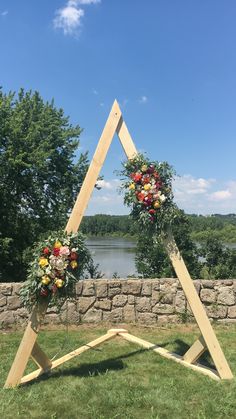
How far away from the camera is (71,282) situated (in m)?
4.45

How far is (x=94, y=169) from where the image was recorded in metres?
4.81

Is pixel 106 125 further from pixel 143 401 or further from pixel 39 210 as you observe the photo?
pixel 39 210

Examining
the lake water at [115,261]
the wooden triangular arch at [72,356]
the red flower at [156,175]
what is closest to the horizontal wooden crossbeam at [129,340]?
the wooden triangular arch at [72,356]

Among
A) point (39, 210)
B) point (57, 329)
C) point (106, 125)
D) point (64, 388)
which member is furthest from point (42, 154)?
point (64, 388)

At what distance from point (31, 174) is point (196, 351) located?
10.3 meters

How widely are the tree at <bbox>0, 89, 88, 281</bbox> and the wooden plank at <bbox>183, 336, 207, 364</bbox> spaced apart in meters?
8.42

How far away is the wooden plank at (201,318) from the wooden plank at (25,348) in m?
1.56

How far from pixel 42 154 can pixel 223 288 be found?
803cm

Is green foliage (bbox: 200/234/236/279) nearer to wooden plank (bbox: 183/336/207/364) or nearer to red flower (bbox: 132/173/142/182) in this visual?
wooden plank (bbox: 183/336/207/364)

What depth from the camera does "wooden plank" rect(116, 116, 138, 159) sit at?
4.98 m

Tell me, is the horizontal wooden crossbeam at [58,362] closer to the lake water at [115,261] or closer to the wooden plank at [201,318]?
the lake water at [115,261]

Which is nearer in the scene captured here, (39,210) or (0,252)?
(0,252)

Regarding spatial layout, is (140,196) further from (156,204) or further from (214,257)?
(214,257)

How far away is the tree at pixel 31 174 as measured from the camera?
1335 centimetres
